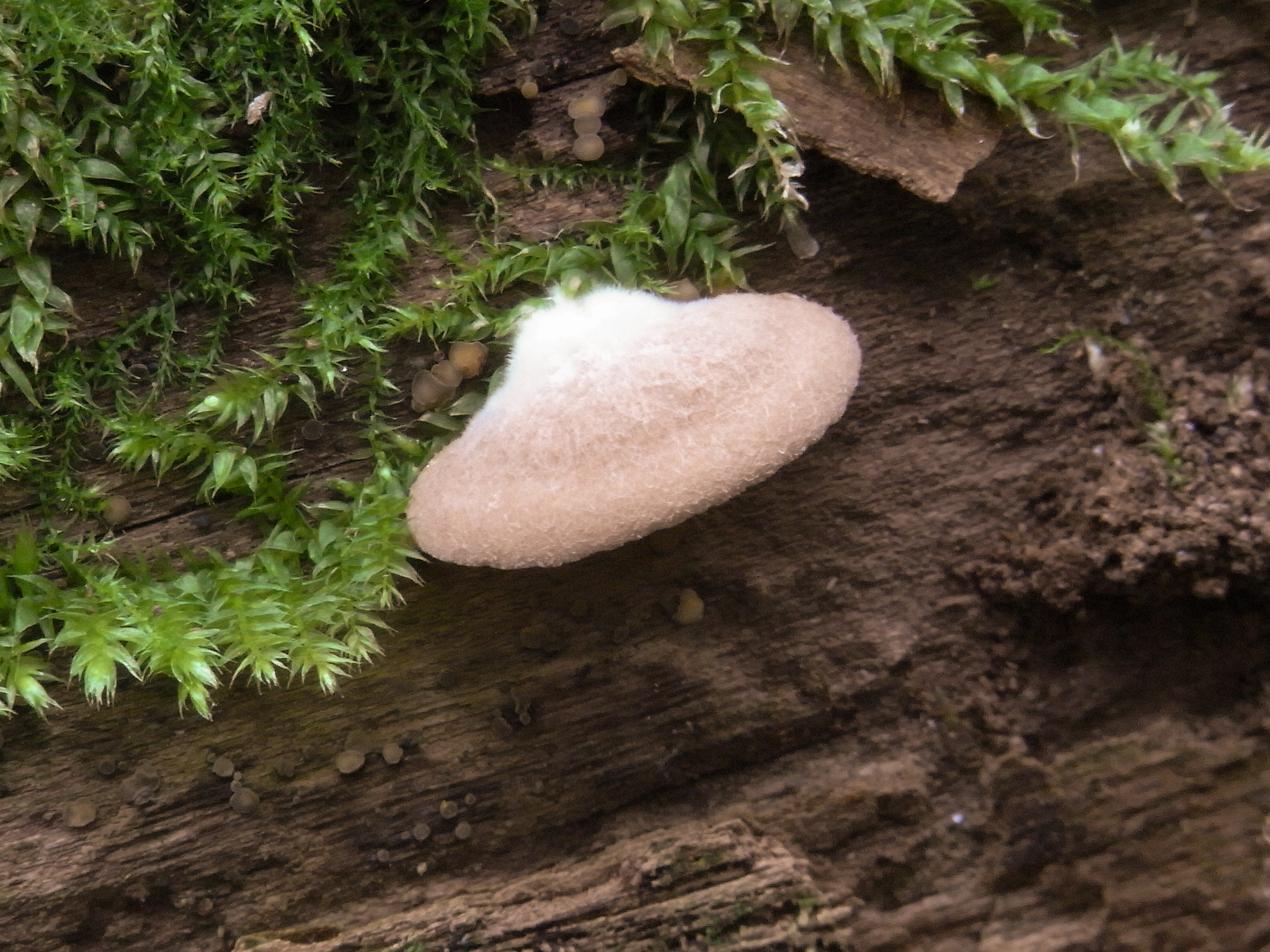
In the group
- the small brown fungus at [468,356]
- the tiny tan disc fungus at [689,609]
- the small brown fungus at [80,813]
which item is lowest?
the small brown fungus at [80,813]

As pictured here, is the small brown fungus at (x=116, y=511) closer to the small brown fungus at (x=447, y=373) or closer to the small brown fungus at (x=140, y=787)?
the small brown fungus at (x=140, y=787)

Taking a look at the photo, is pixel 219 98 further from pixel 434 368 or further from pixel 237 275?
pixel 434 368

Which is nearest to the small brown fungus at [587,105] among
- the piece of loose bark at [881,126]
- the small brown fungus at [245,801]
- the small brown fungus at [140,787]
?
the piece of loose bark at [881,126]

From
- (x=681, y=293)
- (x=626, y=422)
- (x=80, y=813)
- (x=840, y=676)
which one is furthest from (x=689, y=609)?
(x=80, y=813)

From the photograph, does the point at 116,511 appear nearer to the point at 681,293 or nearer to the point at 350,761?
the point at 350,761

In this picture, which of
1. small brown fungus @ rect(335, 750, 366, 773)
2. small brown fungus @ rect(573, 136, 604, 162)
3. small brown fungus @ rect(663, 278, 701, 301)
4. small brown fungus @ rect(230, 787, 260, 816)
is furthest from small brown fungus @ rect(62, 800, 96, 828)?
small brown fungus @ rect(573, 136, 604, 162)

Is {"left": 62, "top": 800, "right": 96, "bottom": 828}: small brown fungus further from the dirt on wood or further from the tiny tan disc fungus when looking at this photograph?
the tiny tan disc fungus

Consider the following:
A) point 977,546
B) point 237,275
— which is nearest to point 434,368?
point 237,275

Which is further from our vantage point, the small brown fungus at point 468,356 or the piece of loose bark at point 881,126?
the small brown fungus at point 468,356
